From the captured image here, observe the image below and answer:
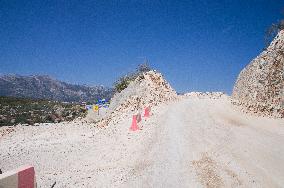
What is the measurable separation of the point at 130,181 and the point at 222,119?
1179 cm

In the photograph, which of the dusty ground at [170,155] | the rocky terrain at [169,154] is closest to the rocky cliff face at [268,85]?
the rocky terrain at [169,154]

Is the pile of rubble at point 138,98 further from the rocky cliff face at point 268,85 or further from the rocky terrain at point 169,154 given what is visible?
the rocky cliff face at point 268,85

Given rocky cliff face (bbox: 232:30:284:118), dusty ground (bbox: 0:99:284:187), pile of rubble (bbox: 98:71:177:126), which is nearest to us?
dusty ground (bbox: 0:99:284:187)

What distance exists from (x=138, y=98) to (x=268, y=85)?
11101 mm

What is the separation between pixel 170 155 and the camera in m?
12.8

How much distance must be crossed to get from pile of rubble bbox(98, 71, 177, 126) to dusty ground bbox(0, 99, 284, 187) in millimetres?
4955

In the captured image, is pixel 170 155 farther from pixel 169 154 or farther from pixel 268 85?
pixel 268 85

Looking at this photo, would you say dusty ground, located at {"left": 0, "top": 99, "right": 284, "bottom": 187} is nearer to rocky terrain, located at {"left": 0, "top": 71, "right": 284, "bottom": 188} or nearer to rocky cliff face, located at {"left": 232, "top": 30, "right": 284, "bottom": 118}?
rocky terrain, located at {"left": 0, "top": 71, "right": 284, "bottom": 188}

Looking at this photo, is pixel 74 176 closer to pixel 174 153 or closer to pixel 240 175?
Answer: pixel 174 153

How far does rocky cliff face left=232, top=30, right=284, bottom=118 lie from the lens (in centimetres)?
2030

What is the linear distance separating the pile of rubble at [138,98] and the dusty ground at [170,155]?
4.95m

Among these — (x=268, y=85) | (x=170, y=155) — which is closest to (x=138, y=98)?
(x=268, y=85)

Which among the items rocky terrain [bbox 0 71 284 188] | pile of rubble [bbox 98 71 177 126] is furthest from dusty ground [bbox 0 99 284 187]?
pile of rubble [bbox 98 71 177 126]

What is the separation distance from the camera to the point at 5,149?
62.5ft
